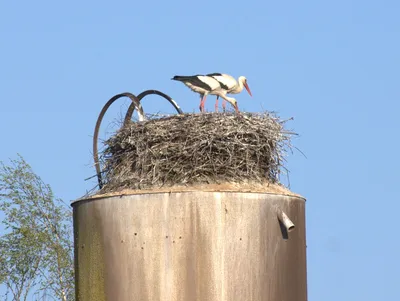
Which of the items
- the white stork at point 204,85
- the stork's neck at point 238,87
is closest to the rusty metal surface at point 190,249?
the white stork at point 204,85

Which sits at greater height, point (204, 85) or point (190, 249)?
point (204, 85)

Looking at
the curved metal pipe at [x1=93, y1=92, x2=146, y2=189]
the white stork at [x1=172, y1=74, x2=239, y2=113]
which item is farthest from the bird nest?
the white stork at [x1=172, y1=74, x2=239, y2=113]

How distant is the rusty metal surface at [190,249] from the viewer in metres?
14.2

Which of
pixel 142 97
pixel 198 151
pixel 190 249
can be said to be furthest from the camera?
pixel 142 97

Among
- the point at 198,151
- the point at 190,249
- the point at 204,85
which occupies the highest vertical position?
the point at 204,85

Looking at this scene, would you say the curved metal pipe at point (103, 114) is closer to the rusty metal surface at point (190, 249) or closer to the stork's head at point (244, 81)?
the rusty metal surface at point (190, 249)

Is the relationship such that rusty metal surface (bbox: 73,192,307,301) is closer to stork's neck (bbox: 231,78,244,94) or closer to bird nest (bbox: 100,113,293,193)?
bird nest (bbox: 100,113,293,193)

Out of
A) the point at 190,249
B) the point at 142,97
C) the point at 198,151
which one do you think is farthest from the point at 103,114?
the point at 190,249

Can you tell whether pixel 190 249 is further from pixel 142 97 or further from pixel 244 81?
pixel 244 81

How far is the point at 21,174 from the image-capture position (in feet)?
89.1

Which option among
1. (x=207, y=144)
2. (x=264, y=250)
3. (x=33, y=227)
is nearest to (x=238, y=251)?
(x=264, y=250)

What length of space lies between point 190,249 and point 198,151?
1432 mm

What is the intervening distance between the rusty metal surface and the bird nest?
0.51 m

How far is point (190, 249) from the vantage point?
46.5ft
